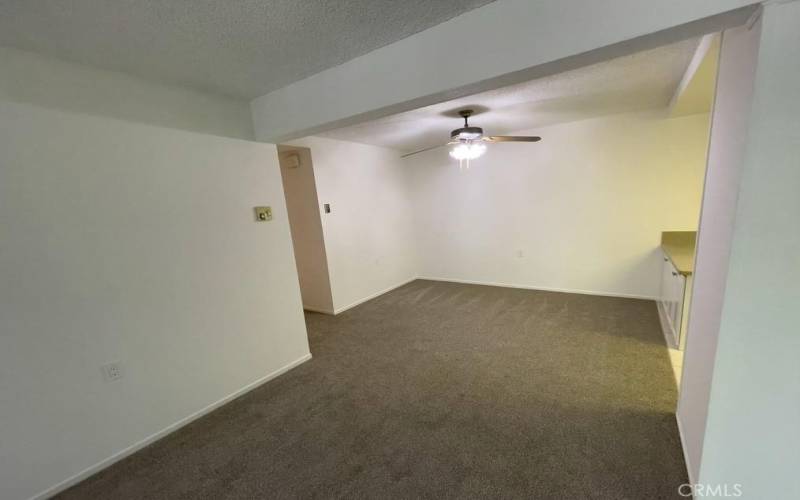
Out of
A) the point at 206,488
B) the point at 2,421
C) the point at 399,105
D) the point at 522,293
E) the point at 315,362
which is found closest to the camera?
the point at 2,421

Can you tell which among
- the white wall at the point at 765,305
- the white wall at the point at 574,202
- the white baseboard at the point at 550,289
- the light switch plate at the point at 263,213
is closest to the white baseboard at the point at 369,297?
the white baseboard at the point at 550,289

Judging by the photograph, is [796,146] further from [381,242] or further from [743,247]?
[381,242]

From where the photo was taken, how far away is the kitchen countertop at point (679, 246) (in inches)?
104

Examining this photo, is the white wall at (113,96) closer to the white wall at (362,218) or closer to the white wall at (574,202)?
the white wall at (362,218)

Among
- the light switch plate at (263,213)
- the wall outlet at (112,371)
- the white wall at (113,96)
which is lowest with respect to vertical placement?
the wall outlet at (112,371)

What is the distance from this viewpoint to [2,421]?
5.01 feet

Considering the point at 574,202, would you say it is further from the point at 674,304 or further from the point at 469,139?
the point at 469,139

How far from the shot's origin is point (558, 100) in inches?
112

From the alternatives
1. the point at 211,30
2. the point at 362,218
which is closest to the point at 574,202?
the point at 362,218

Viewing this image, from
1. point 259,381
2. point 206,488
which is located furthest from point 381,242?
point 206,488

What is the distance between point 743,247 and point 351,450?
2067mm

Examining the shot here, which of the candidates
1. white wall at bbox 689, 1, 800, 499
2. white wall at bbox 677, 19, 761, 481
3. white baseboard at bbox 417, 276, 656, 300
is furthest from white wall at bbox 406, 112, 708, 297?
white wall at bbox 689, 1, 800, 499

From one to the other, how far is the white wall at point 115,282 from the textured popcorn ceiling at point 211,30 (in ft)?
1.29

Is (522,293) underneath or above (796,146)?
underneath
